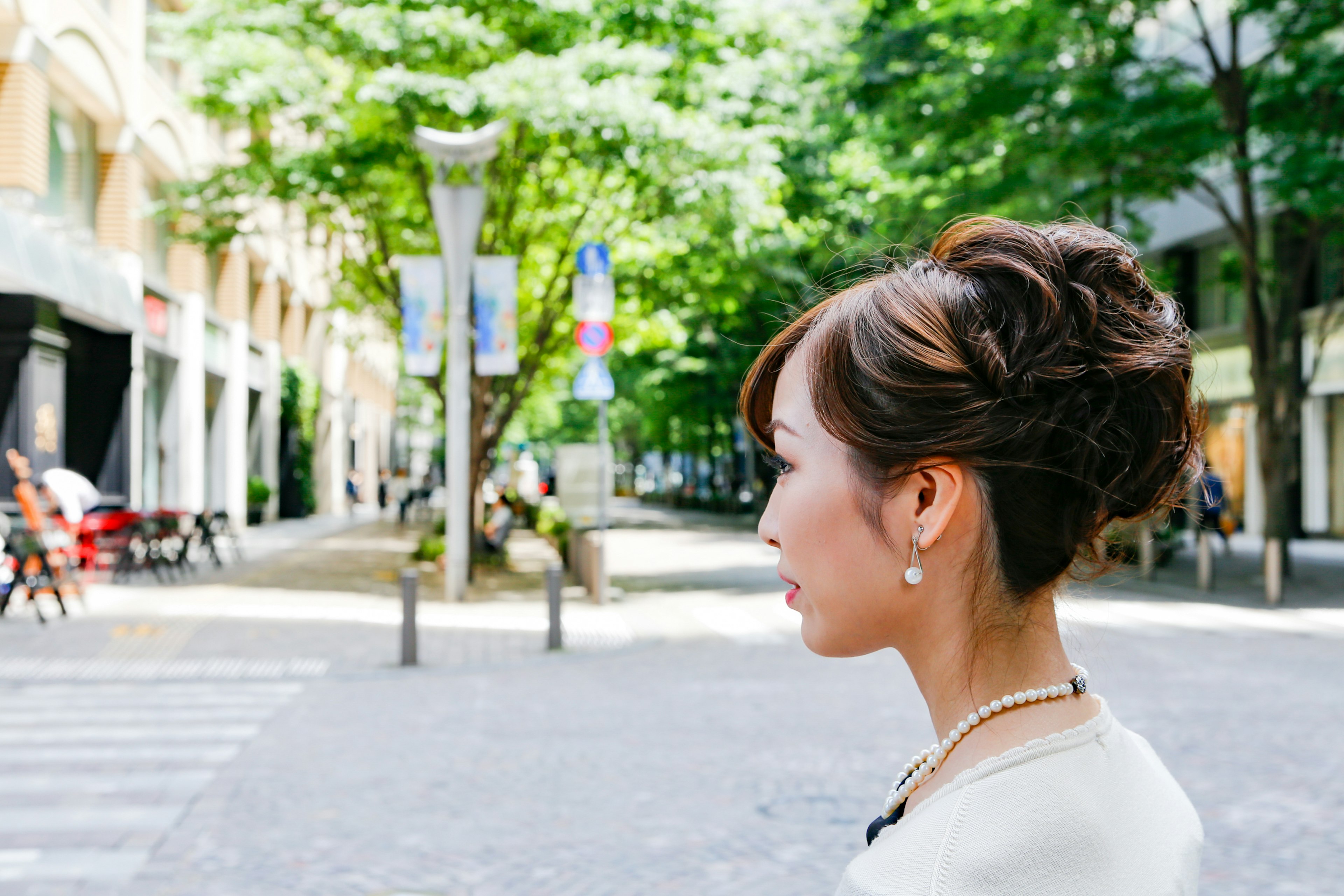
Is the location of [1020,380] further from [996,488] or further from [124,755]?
[124,755]

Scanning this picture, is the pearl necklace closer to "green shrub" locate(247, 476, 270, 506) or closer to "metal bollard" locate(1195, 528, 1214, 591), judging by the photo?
"metal bollard" locate(1195, 528, 1214, 591)

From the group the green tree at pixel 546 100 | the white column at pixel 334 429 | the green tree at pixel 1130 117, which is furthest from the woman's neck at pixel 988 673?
the white column at pixel 334 429

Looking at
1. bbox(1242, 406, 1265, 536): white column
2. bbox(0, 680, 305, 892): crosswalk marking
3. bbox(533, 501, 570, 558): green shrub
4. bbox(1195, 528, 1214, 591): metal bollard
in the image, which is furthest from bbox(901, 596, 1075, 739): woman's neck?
bbox(1242, 406, 1265, 536): white column

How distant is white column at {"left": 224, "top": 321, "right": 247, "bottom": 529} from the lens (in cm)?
3088

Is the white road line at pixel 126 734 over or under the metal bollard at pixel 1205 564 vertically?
under

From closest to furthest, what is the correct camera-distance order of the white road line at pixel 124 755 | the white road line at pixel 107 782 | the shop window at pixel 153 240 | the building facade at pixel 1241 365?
the white road line at pixel 107 782 → the white road line at pixel 124 755 → the shop window at pixel 153 240 → the building facade at pixel 1241 365

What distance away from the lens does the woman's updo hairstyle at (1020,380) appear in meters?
1.09

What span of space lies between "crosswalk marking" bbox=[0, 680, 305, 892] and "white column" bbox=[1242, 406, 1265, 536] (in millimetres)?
26598

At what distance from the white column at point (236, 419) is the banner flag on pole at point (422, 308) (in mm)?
16375

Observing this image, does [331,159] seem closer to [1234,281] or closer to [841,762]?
[841,762]

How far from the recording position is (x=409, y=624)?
10328mm

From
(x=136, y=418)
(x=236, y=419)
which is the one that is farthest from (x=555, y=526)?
(x=236, y=419)

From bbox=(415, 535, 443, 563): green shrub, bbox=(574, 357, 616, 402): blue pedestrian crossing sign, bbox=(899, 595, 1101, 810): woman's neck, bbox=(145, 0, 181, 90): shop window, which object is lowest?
bbox=(415, 535, 443, 563): green shrub

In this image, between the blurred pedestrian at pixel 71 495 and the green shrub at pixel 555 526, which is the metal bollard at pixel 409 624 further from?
the green shrub at pixel 555 526
